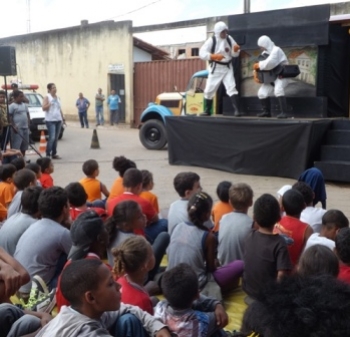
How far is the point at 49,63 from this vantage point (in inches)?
981

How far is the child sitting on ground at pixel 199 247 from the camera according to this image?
13.0ft

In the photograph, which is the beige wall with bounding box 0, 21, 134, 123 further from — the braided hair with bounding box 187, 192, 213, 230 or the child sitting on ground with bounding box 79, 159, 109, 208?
the braided hair with bounding box 187, 192, 213, 230

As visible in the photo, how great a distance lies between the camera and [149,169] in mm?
10992

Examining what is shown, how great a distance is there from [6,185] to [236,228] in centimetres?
259

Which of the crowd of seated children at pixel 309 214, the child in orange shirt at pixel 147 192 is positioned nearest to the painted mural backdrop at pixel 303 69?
the child in orange shirt at pixel 147 192

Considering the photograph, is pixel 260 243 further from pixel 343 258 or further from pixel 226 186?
pixel 226 186

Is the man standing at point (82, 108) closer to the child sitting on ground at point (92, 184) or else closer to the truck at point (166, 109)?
the truck at point (166, 109)

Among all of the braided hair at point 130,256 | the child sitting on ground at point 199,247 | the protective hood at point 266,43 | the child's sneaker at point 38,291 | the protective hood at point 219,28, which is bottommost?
the child's sneaker at point 38,291

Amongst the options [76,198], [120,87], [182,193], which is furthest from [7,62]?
[120,87]

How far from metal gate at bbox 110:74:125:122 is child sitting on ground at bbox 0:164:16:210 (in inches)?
645

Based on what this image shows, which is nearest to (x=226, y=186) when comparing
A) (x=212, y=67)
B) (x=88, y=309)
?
(x=88, y=309)

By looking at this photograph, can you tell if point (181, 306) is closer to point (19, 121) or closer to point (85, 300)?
point (85, 300)

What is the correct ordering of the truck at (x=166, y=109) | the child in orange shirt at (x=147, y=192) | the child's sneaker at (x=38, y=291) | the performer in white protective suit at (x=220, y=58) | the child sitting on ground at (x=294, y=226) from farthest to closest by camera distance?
the truck at (x=166, y=109) → the performer in white protective suit at (x=220, y=58) → the child in orange shirt at (x=147, y=192) → the child sitting on ground at (x=294, y=226) → the child's sneaker at (x=38, y=291)

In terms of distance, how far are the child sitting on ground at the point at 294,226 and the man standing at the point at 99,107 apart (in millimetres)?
18241
